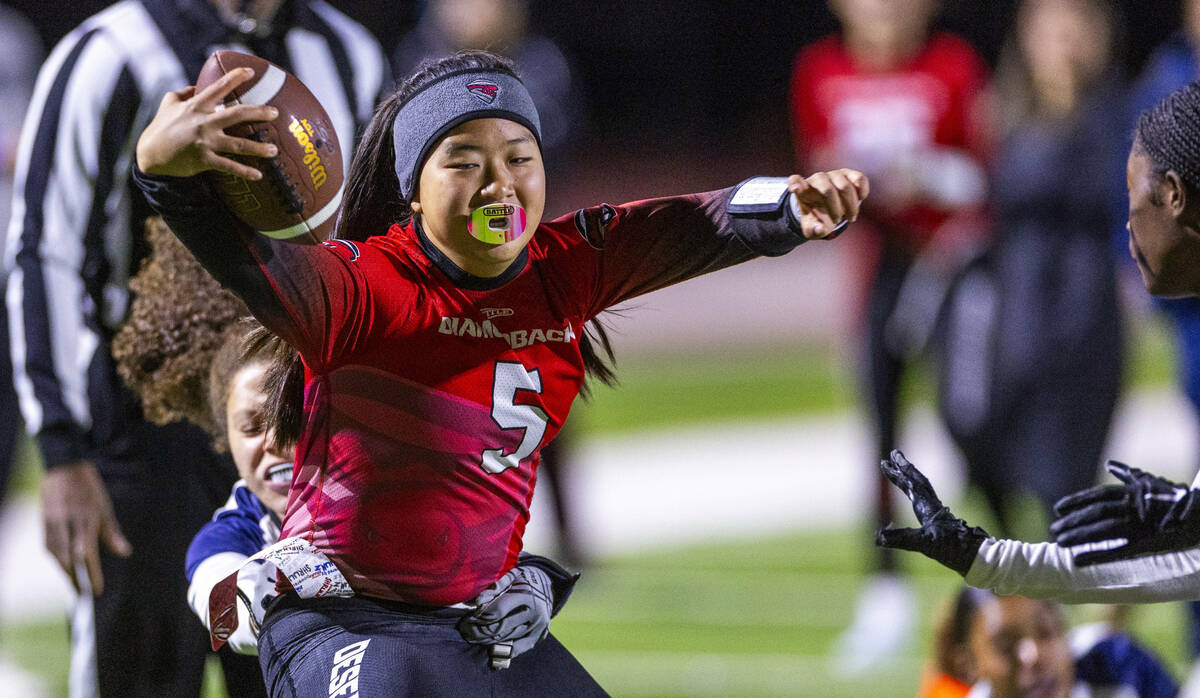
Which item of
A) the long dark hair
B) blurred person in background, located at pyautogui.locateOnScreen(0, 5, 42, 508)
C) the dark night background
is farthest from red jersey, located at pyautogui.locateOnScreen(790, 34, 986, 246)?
the dark night background

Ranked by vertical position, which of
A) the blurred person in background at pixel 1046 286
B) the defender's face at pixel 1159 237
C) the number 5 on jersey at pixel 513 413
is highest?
the defender's face at pixel 1159 237

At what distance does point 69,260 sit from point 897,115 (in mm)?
3951

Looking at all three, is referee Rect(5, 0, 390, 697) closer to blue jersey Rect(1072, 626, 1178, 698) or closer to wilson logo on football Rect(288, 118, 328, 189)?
wilson logo on football Rect(288, 118, 328, 189)

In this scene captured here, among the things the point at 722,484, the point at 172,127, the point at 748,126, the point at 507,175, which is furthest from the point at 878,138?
the point at 748,126

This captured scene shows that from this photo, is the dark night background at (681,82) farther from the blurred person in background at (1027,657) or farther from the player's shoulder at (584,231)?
the player's shoulder at (584,231)

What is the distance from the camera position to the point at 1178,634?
19.2 ft

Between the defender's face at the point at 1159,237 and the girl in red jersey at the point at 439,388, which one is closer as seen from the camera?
the girl in red jersey at the point at 439,388

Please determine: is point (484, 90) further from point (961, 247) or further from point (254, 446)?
point (961, 247)

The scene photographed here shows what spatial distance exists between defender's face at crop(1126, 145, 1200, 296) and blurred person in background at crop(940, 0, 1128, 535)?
130 inches

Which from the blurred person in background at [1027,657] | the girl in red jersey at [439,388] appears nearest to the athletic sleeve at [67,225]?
the girl in red jersey at [439,388]

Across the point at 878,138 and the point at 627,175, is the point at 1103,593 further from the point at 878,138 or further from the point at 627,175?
the point at 627,175

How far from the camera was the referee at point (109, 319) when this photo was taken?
11.0 feet

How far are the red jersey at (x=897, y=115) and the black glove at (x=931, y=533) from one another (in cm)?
397

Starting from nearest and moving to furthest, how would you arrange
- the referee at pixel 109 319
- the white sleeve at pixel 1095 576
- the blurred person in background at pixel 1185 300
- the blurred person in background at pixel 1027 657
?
the white sleeve at pixel 1095 576, the referee at pixel 109 319, the blurred person in background at pixel 1027 657, the blurred person in background at pixel 1185 300
